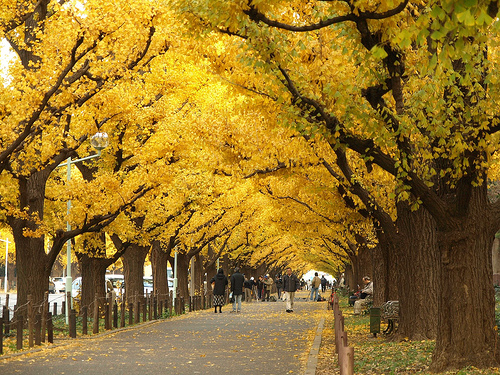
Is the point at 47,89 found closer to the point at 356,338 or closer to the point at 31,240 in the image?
the point at 31,240

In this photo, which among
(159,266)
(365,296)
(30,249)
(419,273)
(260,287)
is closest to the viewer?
(419,273)

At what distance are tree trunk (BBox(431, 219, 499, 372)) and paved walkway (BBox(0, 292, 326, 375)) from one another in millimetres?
2038

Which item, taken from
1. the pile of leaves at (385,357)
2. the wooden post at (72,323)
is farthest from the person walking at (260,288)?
the pile of leaves at (385,357)

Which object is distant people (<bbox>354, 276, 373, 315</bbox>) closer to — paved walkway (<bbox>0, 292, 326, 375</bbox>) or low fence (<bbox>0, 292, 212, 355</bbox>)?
paved walkway (<bbox>0, 292, 326, 375</bbox>)

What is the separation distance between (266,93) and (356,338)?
7.23m

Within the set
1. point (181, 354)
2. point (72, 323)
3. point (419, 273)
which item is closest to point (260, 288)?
point (72, 323)

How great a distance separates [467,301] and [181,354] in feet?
19.5

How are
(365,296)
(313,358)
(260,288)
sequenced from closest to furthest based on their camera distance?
(313,358) → (365,296) → (260,288)

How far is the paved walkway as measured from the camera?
481 inches

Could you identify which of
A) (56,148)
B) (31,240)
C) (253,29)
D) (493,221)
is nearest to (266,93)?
(253,29)

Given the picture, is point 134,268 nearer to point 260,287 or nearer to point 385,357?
point 385,357

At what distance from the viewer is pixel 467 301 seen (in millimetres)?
10914

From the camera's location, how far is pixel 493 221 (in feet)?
36.9

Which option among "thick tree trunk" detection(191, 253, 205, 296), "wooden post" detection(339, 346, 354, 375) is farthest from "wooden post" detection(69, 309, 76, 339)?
"thick tree trunk" detection(191, 253, 205, 296)
